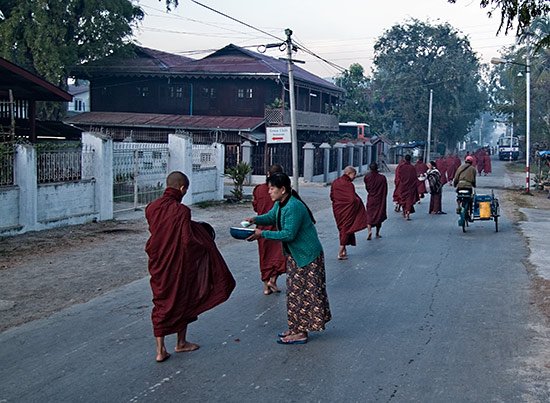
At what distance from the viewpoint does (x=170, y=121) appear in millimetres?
37781

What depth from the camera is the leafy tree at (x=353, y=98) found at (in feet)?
195

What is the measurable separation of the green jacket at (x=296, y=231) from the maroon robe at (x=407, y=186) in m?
12.0

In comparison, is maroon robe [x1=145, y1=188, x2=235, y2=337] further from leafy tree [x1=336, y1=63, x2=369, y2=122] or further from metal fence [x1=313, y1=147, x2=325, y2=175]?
leafy tree [x1=336, y1=63, x2=369, y2=122]

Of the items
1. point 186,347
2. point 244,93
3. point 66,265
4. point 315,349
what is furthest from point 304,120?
point 186,347

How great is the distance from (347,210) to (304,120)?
29073 millimetres

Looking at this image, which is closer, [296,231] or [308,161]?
[296,231]

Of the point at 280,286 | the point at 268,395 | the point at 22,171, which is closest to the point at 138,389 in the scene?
the point at 268,395

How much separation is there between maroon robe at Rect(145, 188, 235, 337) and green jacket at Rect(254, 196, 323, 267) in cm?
78

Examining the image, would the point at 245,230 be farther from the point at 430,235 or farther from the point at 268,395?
the point at 430,235

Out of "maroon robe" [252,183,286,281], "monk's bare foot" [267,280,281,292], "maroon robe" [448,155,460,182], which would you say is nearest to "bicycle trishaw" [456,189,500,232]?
"monk's bare foot" [267,280,281,292]

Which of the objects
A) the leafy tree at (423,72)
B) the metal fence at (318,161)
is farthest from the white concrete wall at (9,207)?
the leafy tree at (423,72)

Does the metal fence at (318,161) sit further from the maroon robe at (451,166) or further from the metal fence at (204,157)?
the metal fence at (204,157)

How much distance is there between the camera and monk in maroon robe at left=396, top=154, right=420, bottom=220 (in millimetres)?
18564

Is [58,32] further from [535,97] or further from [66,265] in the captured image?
[535,97]
